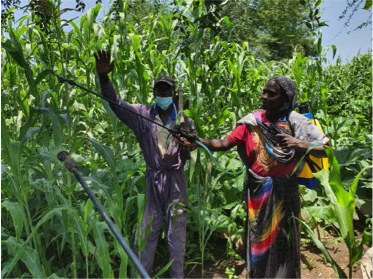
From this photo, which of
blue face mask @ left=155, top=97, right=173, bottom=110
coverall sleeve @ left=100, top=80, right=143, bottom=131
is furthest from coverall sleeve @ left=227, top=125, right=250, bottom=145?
coverall sleeve @ left=100, top=80, right=143, bottom=131

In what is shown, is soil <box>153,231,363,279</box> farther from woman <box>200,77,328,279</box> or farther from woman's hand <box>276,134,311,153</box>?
woman's hand <box>276,134,311,153</box>

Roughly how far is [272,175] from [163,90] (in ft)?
2.83

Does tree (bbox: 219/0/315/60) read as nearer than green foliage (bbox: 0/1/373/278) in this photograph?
No

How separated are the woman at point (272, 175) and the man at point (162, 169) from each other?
1.02ft

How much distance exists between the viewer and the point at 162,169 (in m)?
2.46

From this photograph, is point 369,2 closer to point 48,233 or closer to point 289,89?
point 289,89

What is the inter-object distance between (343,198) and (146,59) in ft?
10.5

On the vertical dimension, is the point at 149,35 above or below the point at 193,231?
above

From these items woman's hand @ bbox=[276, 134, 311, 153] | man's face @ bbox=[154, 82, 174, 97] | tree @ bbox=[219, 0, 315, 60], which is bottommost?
woman's hand @ bbox=[276, 134, 311, 153]

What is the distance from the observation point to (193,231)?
3.09 metres

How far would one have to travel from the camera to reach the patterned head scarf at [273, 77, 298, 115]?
2.09 meters

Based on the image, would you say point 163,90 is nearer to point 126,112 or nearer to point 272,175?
point 126,112

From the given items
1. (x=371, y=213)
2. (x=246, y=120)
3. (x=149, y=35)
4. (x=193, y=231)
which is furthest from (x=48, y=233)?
(x=371, y=213)

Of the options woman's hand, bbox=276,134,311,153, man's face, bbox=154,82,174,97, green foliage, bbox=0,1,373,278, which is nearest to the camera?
green foliage, bbox=0,1,373,278
